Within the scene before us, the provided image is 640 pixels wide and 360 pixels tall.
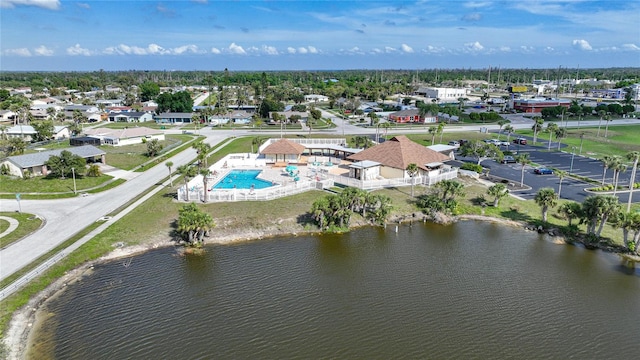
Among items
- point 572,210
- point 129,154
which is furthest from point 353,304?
point 129,154

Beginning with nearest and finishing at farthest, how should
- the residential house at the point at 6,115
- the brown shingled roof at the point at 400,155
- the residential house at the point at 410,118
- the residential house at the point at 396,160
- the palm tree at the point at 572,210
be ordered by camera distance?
the palm tree at the point at 572,210, the residential house at the point at 396,160, the brown shingled roof at the point at 400,155, the residential house at the point at 6,115, the residential house at the point at 410,118

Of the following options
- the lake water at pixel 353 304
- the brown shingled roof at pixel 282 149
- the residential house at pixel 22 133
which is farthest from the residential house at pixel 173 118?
the lake water at pixel 353 304

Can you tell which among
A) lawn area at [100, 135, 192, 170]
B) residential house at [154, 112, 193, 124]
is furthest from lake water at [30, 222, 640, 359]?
residential house at [154, 112, 193, 124]

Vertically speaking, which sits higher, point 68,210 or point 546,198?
point 546,198

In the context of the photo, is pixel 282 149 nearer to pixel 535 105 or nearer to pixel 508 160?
pixel 508 160

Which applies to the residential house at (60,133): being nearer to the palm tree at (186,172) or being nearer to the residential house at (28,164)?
the residential house at (28,164)

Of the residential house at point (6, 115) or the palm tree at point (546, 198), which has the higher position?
the residential house at point (6, 115)

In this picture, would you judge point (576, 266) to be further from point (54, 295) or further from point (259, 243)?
point (54, 295)
